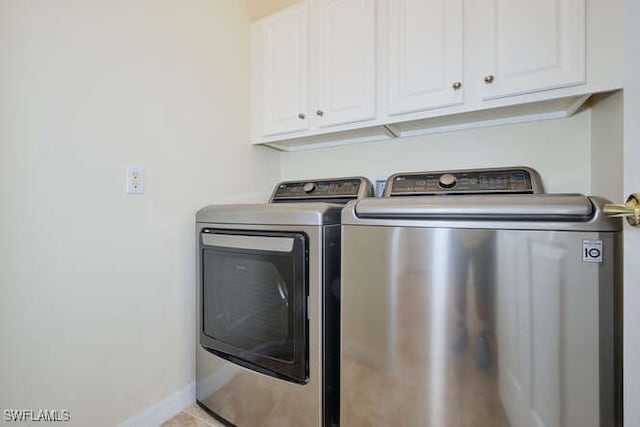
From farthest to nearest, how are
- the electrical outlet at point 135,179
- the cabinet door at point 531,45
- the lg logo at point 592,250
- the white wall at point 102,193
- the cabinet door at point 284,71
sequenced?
the cabinet door at point 284,71 < the electrical outlet at point 135,179 < the cabinet door at point 531,45 < the white wall at point 102,193 < the lg logo at point 592,250

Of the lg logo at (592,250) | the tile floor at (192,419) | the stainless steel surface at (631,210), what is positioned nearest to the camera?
the stainless steel surface at (631,210)

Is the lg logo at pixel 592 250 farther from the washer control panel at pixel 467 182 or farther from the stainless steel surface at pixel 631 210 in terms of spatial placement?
the washer control panel at pixel 467 182

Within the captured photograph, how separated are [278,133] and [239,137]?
23cm

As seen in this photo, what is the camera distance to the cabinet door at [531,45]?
3.50 ft

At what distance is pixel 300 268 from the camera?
1.12 m

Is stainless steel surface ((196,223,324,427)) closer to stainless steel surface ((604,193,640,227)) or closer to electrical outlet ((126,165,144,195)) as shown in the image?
electrical outlet ((126,165,144,195))

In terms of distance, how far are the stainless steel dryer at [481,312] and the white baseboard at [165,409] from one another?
801 millimetres

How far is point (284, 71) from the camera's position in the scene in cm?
171

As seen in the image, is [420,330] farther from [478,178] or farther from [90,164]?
[90,164]

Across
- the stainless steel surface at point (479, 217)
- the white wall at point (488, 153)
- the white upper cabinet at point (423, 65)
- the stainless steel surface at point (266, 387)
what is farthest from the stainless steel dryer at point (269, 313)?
the white wall at point (488, 153)

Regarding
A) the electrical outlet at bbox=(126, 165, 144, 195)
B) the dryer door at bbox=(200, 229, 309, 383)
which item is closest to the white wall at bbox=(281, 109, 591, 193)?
the dryer door at bbox=(200, 229, 309, 383)

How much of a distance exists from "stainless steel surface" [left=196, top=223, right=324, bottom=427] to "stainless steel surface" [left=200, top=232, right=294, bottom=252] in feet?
0.13

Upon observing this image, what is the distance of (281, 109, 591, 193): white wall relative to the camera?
4.47 ft

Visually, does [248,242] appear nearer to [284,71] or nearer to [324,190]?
[324,190]
